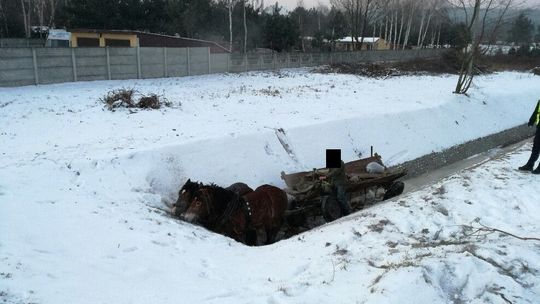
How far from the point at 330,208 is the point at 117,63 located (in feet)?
60.2

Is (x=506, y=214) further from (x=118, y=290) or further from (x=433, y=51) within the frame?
(x=433, y=51)

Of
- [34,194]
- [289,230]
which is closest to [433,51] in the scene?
[289,230]

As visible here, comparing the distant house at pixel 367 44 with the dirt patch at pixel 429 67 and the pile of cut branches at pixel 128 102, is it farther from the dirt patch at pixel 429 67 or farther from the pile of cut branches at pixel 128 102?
the pile of cut branches at pixel 128 102

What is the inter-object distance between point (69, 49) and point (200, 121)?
11.3 metres

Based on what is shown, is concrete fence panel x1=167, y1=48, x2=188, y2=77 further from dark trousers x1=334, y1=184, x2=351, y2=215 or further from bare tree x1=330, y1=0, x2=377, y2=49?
bare tree x1=330, y1=0, x2=377, y2=49

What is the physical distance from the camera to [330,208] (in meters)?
10.5

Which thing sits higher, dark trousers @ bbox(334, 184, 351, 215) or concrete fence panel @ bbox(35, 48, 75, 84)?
concrete fence panel @ bbox(35, 48, 75, 84)

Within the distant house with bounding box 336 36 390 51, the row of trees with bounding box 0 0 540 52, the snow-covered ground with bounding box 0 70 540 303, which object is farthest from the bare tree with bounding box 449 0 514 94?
the distant house with bounding box 336 36 390 51

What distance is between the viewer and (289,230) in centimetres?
1041

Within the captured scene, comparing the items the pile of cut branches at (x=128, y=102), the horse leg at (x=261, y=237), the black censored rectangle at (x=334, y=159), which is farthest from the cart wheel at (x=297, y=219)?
the pile of cut branches at (x=128, y=102)

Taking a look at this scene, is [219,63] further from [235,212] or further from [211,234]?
[211,234]

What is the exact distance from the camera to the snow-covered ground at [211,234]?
5.80 m

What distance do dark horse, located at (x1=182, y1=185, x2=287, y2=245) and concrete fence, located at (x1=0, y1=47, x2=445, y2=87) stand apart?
51.9 feet

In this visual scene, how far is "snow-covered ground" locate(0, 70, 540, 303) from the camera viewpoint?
5797 mm
